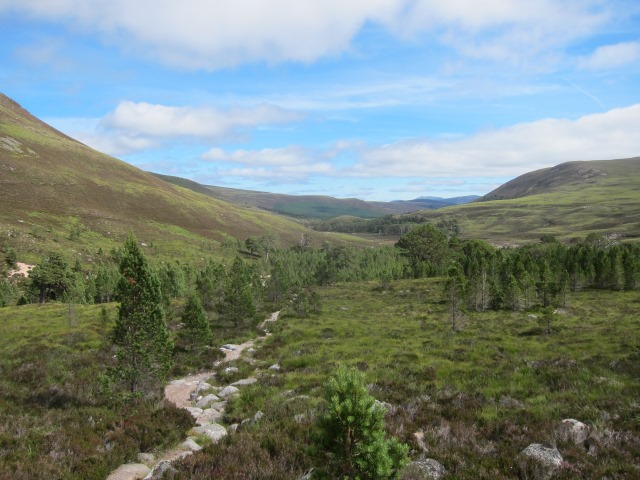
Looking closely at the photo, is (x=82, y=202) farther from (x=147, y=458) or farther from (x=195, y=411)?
(x=147, y=458)

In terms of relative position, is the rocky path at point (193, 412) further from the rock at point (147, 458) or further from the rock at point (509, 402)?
the rock at point (509, 402)

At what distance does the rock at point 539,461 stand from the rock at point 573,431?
1.12m

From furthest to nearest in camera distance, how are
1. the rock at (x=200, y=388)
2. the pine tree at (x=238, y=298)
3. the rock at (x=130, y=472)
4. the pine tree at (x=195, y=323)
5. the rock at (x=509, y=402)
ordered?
the pine tree at (x=238, y=298)
the pine tree at (x=195, y=323)
the rock at (x=200, y=388)
the rock at (x=509, y=402)
the rock at (x=130, y=472)

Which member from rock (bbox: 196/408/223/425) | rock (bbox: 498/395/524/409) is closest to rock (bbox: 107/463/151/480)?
rock (bbox: 196/408/223/425)

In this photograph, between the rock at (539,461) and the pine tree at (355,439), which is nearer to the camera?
the pine tree at (355,439)

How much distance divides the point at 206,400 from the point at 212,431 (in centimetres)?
491

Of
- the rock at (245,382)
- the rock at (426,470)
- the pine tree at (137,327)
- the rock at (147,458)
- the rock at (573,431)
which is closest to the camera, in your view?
the rock at (426,470)

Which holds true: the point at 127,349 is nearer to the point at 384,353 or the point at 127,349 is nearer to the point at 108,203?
the point at 384,353

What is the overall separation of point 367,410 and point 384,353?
18071mm

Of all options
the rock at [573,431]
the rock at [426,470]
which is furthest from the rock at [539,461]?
the rock at [426,470]

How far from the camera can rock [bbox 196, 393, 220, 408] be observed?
56.5 feet

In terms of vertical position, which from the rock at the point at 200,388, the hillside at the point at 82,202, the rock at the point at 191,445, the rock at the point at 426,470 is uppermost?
the hillside at the point at 82,202

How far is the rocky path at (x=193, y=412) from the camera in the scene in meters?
9.78

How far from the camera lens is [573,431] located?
33.5 ft
